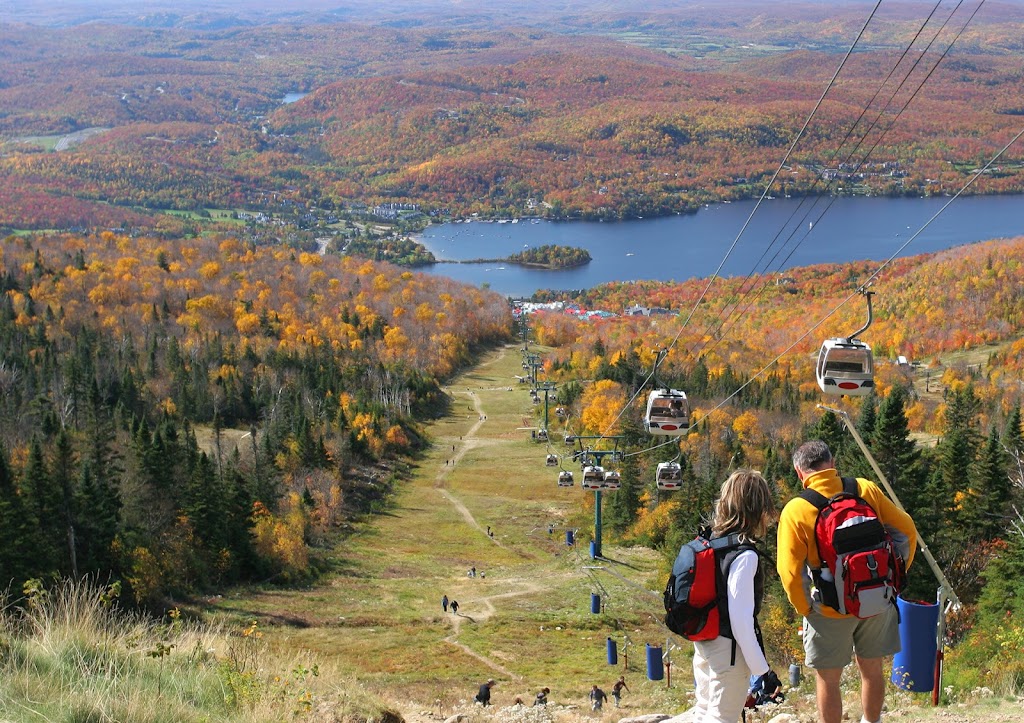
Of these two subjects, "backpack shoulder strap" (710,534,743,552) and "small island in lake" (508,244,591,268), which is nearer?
"backpack shoulder strap" (710,534,743,552)

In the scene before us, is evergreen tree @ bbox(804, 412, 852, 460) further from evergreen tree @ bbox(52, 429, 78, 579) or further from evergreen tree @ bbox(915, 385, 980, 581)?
evergreen tree @ bbox(52, 429, 78, 579)

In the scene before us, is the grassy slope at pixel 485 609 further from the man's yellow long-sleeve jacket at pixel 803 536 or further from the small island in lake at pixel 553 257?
the small island in lake at pixel 553 257

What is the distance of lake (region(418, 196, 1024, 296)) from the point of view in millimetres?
127750

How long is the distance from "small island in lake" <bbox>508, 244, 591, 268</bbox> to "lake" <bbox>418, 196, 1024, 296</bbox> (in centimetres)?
176

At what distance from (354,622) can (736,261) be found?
115775mm

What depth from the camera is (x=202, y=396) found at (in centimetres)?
5712

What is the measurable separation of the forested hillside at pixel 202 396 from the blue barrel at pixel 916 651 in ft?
61.0

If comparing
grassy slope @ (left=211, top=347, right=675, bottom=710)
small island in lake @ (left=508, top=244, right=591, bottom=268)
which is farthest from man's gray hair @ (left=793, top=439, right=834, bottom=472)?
small island in lake @ (left=508, top=244, right=591, bottom=268)

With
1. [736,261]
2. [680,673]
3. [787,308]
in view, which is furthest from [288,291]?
[680,673]

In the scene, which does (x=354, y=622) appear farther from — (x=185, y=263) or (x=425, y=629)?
(x=185, y=263)

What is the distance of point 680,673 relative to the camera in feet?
54.6

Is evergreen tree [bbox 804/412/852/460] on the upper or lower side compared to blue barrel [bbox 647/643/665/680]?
lower

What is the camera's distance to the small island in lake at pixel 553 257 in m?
135

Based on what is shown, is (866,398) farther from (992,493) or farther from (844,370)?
(844,370)
